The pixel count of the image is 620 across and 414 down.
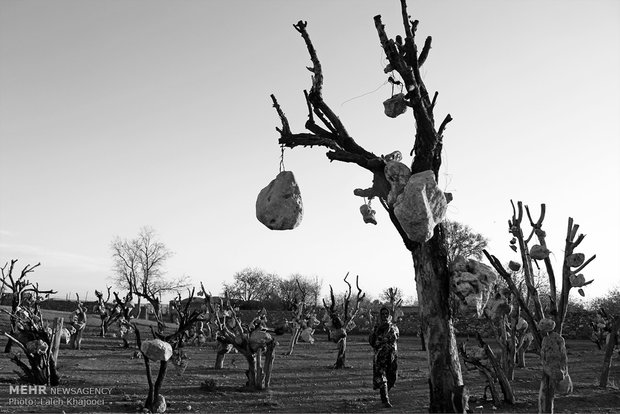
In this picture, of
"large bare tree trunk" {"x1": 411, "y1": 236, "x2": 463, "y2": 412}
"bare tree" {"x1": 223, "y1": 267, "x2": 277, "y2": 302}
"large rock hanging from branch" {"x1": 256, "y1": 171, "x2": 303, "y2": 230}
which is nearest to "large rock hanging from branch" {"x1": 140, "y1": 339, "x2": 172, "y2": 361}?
"large rock hanging from branch" {"x1": 256, "y1": 171, "x2": 303, "y2": 230}

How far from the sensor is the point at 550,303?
19.0ft

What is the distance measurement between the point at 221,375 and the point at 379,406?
5.25 metres

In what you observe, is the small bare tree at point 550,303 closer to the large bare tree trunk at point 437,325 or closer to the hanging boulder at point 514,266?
the hanging boulder at point 514,266

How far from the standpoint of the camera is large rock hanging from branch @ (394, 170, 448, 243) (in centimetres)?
366

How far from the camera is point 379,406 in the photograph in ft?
29.6

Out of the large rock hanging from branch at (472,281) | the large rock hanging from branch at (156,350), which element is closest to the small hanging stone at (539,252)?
the large rock hanging from branch at (472,281)

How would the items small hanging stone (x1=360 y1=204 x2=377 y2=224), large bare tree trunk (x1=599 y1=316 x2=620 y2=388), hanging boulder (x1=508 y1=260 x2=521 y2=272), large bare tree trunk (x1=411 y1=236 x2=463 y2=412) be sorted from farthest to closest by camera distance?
1. large bare tree trunk (x1=599 y1=316 x2=620 y2=388)
2. hanging boulder (x1=508 y1=260 x2=521 y2=272)
3. small hanging stone (x1=360 y1=204 x2=377 y2=224)
4. large bare tree trunk (x1=411 y1=236 x2=463 y2=412)

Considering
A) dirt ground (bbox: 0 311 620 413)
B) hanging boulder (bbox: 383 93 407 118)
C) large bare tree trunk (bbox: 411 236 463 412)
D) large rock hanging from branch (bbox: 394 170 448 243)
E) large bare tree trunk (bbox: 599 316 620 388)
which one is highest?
hanging boulder (bbox: 383 93 407 118)

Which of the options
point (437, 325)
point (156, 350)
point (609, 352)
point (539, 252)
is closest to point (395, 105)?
point (437, 325)

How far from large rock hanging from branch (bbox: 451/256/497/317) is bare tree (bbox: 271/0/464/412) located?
0.11 m

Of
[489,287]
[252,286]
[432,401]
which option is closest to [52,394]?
[432,401]

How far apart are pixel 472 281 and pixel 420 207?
3.32 ft

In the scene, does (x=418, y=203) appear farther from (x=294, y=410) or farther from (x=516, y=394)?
(x=516, y=394)

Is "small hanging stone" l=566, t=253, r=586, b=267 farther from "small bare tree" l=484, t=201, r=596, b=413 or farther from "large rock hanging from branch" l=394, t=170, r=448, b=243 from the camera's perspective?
"large rock hanging from branch" l=394, t=170, r=448, b=243
